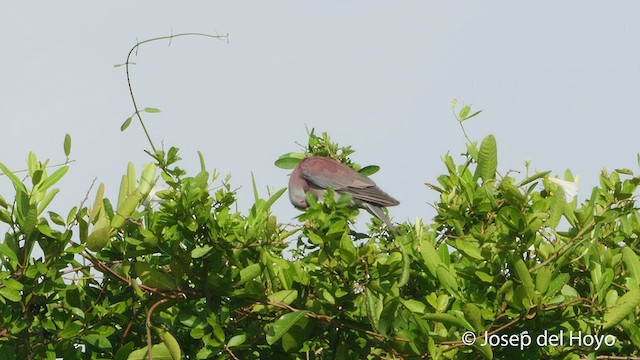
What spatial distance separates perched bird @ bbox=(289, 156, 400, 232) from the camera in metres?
5.82

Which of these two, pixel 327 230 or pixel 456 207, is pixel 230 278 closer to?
pixel 327 230

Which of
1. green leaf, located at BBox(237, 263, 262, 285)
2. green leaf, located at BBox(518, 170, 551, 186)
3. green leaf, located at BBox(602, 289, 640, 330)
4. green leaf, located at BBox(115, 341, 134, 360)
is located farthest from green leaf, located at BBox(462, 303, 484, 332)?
green leaf, located at BBox(115, 341, 134, 360)

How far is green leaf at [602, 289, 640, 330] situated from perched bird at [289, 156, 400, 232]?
1.64 metres

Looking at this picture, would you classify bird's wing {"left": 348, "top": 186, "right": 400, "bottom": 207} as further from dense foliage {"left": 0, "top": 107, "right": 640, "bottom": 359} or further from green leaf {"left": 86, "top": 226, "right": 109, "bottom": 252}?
green leaf {"left": 86, "top": 226, "right": 109, "bottom": 252}

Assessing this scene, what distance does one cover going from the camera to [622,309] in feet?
13.8

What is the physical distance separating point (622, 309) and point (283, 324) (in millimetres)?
1329

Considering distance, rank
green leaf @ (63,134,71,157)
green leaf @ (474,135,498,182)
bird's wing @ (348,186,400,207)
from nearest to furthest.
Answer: green leaf @ (63,134,71,157) → green leaf @ (474,135,498,182) → bird's wing @ (348,186,400,207)

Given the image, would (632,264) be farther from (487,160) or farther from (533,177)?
(487,160)

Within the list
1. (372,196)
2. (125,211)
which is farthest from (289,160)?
(125,211)

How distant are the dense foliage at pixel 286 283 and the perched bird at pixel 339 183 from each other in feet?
4.15

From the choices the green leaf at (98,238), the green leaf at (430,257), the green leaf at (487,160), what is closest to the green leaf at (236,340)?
the green leaf at (98,238)

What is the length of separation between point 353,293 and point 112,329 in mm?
1035

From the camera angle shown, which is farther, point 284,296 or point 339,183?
point 339,183

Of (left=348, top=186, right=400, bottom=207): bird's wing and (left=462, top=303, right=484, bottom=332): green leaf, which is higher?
(left=348, top=186, right=400, bottom=207): bird's wing
